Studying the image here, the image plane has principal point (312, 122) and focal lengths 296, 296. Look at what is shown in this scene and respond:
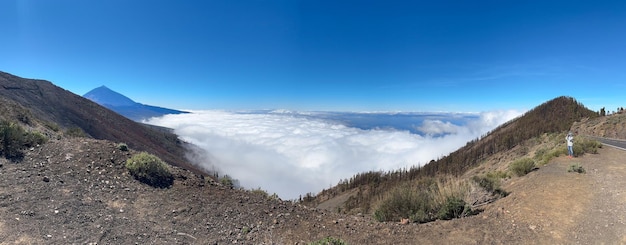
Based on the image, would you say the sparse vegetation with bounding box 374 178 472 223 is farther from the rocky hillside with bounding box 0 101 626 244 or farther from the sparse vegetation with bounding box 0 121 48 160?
the sparse vegetation with bounding box 0 121 48 160

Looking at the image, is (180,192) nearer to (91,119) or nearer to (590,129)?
(590,129)

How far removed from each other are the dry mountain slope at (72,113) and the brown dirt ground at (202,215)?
2849 centimetres

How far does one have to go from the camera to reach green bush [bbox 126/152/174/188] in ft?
27.5

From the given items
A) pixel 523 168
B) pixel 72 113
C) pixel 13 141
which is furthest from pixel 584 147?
pixel 72 113

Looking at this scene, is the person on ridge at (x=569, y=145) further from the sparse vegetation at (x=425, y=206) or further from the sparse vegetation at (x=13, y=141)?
the sparse vegetation at (x=13, y=141)

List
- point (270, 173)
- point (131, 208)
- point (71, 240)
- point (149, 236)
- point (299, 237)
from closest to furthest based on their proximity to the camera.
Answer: point (71, 240), point (149, 236), point (299, 237), point (131, 208), point (270, 173)

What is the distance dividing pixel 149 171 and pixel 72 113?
41794 mm

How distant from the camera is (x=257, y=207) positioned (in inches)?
305

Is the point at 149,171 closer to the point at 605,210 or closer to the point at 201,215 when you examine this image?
the point at 201,215

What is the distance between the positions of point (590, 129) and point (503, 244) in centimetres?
3316

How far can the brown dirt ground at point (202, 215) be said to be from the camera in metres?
5.99

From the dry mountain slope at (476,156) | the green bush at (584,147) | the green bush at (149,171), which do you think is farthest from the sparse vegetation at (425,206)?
the dry mountain slope at (476,156)

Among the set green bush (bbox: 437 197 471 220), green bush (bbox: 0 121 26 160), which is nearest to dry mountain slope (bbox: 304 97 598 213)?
green bush (bbox: 437 197 471 220)

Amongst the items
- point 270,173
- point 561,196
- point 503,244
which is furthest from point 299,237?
point 270,173
